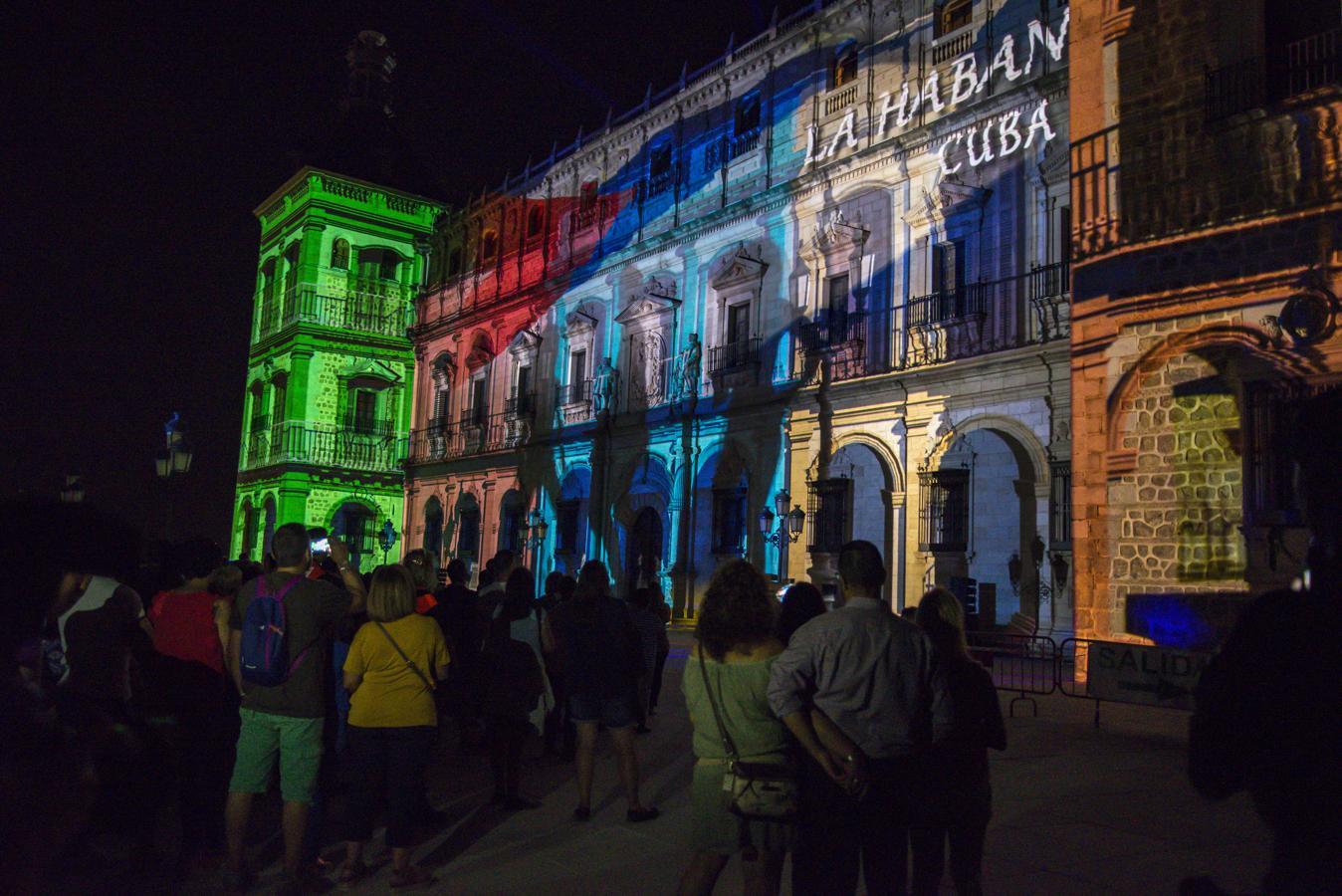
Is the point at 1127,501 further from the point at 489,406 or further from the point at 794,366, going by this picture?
the point at 489,406

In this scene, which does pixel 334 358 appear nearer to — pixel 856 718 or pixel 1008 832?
pixel 1008 832

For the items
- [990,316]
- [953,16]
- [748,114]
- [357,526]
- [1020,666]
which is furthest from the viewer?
[357,526]

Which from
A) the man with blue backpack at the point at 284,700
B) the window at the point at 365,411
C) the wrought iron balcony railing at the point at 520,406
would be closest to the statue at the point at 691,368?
the wrought iron balcony railing at the point at 520,406

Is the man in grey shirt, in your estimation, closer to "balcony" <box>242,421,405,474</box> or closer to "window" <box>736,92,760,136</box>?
"window" <box>736,92,760,136</box>

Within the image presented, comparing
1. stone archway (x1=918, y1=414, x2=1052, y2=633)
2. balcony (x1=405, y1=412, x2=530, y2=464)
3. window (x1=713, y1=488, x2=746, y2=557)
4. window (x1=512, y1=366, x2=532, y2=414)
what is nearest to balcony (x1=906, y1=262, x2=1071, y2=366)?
stone archway (x1=918, y1=414, x2=1052, y2=633)

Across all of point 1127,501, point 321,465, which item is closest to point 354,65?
point 321,465

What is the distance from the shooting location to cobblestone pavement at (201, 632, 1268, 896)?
216 inches

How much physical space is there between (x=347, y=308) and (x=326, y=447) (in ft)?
17.8

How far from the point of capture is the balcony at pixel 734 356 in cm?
2377

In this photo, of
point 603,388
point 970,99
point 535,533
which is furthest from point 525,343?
point 970,99

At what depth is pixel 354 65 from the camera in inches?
1647

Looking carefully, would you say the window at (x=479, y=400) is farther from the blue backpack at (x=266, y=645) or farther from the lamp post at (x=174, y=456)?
the blue backpack at (x=266, y=645)

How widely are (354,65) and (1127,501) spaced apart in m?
40.0

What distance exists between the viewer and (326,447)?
35844mm
